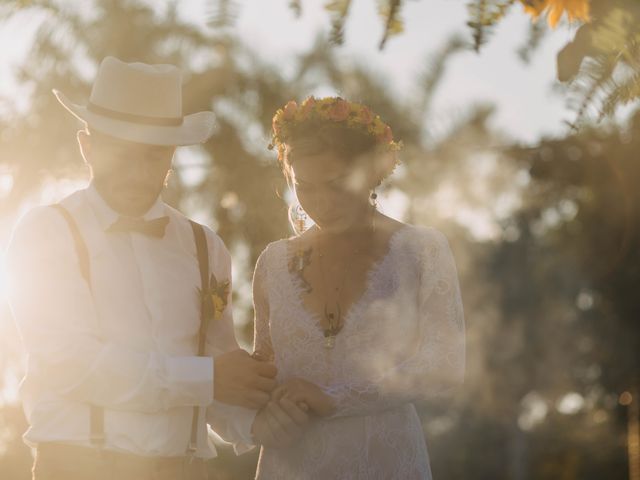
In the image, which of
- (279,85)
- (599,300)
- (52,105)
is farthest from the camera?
(599,300)

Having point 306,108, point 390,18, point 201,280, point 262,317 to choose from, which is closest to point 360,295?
point 262,317

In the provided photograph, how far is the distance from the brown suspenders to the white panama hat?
0.34 meters

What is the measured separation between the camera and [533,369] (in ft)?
190

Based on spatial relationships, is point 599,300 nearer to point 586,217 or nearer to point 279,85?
point 586,217

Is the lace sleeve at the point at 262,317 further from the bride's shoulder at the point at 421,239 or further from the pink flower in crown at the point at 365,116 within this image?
the pink flower in crown at the point at 365,116

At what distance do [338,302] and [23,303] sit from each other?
107 centimetres

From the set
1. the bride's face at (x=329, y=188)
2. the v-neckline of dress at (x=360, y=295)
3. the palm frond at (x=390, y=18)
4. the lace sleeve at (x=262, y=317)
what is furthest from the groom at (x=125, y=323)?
the palm frond at (x=390, y=18)

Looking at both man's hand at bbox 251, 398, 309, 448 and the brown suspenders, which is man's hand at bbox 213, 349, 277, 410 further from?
the brown suspenders

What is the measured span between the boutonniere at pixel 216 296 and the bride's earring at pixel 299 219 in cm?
33

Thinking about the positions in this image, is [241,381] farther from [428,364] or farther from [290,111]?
[290,111]

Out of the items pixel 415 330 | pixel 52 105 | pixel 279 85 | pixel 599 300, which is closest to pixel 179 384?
pixel 415 330

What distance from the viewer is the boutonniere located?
3.62 meters

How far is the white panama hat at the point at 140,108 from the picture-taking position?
359 cm

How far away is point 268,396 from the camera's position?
3551 millimetres
